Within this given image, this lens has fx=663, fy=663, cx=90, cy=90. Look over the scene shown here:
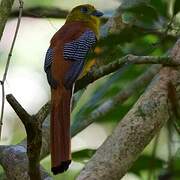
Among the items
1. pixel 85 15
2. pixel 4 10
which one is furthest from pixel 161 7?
pixel 85 15

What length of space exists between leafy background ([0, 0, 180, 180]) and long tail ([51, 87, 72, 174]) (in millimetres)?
282

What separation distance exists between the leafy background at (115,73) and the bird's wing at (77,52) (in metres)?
0.06

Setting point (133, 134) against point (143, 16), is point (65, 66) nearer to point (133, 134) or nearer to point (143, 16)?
point (143, 16)

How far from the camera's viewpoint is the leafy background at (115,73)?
8.94 feet

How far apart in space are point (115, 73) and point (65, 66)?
1.09ft

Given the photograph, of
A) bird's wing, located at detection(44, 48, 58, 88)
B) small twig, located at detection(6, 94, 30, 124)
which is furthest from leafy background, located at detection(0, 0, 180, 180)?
small twig, located at detection(6, 94, 30, 124)

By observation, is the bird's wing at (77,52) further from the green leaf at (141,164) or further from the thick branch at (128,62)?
the green leaf at (141,164)

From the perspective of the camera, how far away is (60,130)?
7.72 ft

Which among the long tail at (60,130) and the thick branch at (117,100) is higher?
the long tail at (60,130)

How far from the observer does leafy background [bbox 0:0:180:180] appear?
272cm

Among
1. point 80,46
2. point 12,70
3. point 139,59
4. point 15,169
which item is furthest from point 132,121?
point 12,70

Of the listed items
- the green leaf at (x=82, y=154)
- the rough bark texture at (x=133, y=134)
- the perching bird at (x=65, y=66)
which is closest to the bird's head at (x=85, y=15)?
the perching bird at (x=65, y=66)

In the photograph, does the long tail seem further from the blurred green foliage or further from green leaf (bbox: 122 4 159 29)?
green leaf (bbox: 122 4 159 29)

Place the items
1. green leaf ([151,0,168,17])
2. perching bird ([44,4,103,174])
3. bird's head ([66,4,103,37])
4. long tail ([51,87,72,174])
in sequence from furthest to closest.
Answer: bird's head ([66,4,103,37]), green leaf ([151,0,168,17]), perching bird ([44,4,103,174]), long tail ([51,87,72,174])
